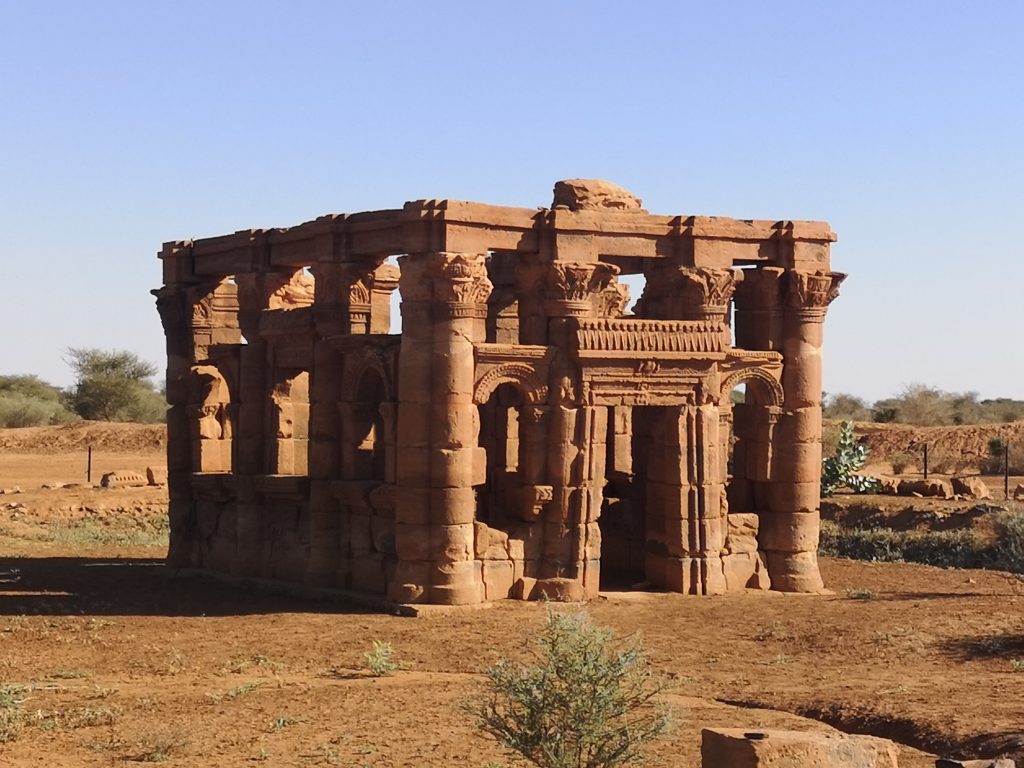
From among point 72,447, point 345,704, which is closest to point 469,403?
point 345,704

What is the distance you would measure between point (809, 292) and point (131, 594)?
10.1 meters

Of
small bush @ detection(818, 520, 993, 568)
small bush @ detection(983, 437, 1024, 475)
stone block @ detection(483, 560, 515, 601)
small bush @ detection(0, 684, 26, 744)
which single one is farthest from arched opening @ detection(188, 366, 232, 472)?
small bush @ detection(983, 437, 1024, 475)

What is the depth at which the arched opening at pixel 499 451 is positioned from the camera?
20.1 meters

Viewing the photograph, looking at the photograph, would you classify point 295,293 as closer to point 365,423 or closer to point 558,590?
point 365,423

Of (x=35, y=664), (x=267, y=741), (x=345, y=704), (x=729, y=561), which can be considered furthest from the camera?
(x=729, y=561)

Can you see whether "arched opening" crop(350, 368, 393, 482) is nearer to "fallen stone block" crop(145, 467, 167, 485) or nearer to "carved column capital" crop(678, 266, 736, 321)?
"carved column capital" crop(678, 266, 736, 321)

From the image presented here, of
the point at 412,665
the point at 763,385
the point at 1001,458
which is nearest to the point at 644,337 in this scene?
the point at 763,385

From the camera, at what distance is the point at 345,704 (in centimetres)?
1309

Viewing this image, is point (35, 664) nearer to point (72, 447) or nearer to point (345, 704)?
point (345, 704)

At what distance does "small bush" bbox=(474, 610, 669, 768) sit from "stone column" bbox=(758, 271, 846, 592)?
34.6 feet

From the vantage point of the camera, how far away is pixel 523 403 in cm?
1914

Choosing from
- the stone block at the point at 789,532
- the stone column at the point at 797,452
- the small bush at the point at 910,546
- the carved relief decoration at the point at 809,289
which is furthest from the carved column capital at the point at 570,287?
the small bush at the point at 910,546

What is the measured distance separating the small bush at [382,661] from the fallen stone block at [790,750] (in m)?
5.95

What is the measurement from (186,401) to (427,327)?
6.48 meters
